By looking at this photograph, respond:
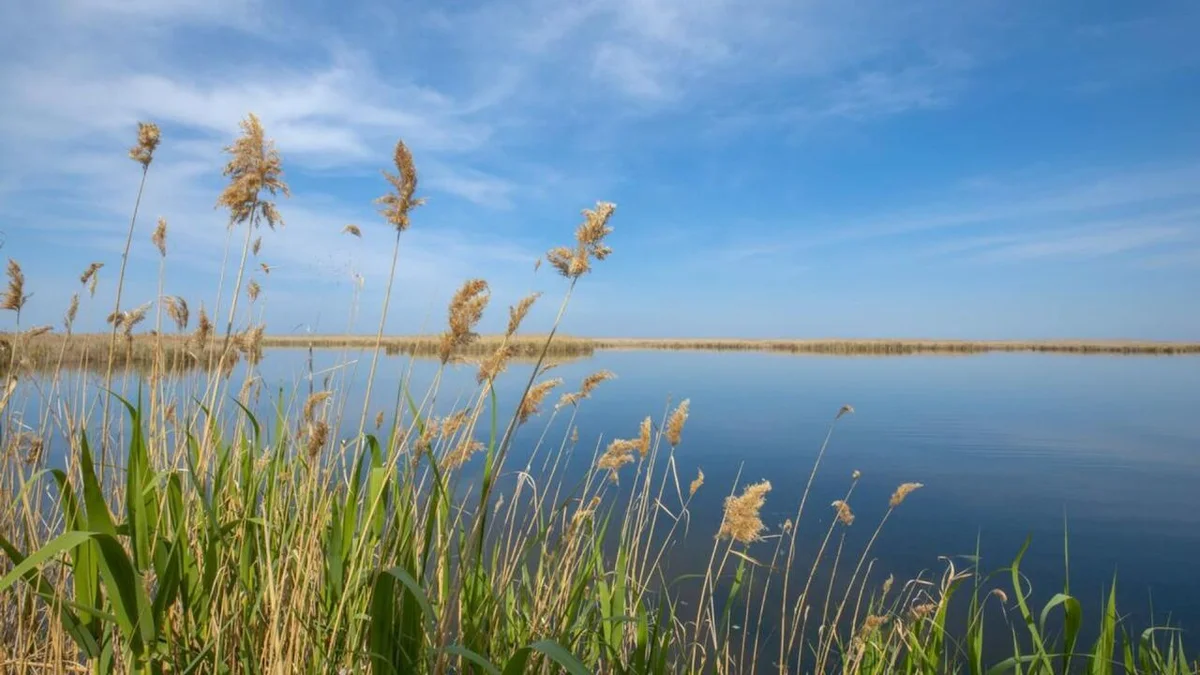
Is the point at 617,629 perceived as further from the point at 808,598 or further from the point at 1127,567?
the point at 1127,567

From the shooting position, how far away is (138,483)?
5.65 ft

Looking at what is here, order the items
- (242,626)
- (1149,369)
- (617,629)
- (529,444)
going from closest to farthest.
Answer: (242,626) < (617,629) < (529,444) < (1149,369)

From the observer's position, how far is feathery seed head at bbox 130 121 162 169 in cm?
227

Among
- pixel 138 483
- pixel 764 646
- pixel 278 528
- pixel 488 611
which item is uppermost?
pixel 138 483

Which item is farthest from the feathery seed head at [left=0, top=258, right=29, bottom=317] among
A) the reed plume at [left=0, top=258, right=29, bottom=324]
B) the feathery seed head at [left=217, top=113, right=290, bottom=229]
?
the feathery seed head at [left=217, top=113, right=290, bottom=229]

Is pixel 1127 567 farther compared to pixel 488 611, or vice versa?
pixel 1127 567

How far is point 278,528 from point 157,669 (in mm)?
519

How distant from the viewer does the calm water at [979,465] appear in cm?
705

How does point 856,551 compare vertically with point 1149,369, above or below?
below

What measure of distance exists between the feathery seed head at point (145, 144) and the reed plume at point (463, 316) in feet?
4.70

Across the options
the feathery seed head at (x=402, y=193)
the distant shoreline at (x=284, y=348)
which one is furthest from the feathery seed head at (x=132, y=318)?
the feathery seed head at (x=402, y=193)

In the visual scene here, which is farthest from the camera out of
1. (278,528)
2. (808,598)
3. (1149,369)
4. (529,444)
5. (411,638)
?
(1149,369)

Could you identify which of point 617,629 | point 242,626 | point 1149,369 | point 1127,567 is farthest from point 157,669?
point 1149,369

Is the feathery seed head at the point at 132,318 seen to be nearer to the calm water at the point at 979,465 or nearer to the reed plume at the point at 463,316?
the calm water at the point at 979,465
